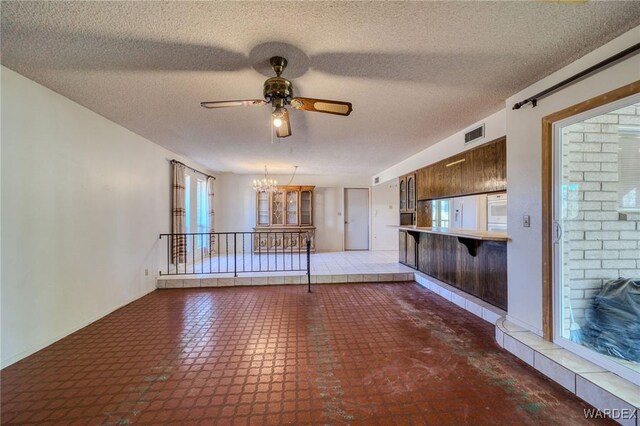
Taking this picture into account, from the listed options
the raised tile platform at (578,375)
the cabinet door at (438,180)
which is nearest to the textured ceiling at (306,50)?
the cabinet door at (438,180)

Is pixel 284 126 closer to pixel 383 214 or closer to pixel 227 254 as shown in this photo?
pixel 227 254

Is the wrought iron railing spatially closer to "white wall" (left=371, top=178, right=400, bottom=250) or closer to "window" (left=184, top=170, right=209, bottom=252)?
"window" (left=184, top=170, right=209, bottom=252)

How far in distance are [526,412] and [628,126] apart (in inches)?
97.4

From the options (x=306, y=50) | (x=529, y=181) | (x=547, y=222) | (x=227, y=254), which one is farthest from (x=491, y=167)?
(x=227, y=254)

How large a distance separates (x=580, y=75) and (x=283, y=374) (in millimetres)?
3327

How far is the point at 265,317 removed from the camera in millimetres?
3369

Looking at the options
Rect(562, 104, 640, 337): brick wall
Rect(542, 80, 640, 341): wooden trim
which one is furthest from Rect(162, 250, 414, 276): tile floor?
Rect(562, 104, 640, 337): brick wall

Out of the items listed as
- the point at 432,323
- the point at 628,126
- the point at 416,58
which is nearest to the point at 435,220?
the point at 432,323

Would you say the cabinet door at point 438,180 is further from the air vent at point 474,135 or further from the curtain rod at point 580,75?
the curtain rod at point 580,75

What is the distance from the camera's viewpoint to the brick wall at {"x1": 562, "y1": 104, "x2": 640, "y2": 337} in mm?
2320

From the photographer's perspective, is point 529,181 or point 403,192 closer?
point 529,181

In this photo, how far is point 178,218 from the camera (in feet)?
16.9

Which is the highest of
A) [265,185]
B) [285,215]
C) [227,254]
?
[265,185]

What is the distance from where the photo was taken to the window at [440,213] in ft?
16.0
